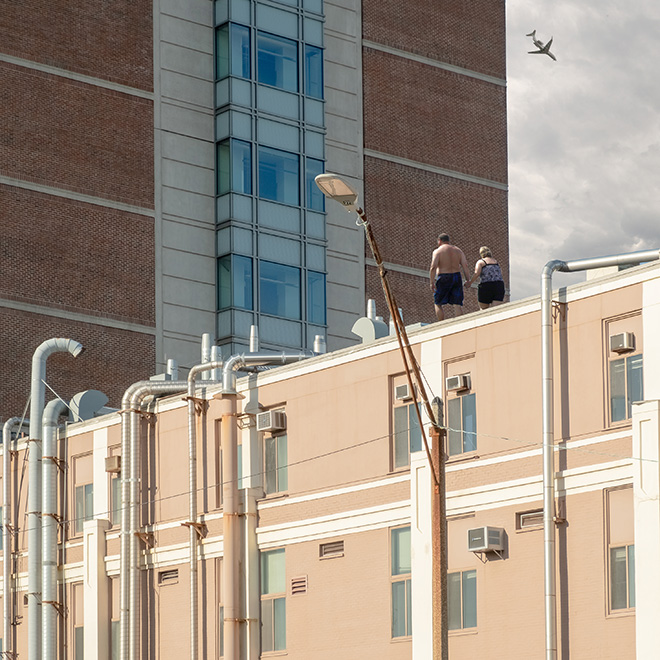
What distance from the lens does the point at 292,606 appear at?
1427 inches

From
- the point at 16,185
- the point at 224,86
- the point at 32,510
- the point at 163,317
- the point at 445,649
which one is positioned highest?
the point at 224,86

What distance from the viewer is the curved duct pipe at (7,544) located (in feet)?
142

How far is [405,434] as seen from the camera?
34625mm

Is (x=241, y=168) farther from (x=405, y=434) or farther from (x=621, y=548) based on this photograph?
(x=621, y=548)

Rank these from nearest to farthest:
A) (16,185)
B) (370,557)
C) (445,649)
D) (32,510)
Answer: (445,649) → (370,557) → (32,510) → (16,185)

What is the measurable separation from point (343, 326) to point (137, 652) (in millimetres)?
25806

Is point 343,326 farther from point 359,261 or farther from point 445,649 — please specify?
point 445,649

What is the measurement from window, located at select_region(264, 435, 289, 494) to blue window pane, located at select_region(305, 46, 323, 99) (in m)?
29.0

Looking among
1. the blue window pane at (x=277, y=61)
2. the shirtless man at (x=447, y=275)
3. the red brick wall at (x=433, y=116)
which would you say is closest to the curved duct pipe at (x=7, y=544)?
the shirtless man at (x=447, y=275)

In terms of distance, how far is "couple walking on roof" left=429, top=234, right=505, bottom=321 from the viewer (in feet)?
113

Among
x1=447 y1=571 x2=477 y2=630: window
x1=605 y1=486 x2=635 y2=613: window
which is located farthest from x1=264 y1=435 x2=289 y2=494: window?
x1=605 y1=486 x2=635 y2=613: window

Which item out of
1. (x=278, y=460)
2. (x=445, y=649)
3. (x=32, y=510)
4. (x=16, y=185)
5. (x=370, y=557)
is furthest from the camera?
(x=16, y=185)

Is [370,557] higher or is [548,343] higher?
[548,343]

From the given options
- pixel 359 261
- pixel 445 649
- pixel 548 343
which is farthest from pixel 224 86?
pixel 445 649
